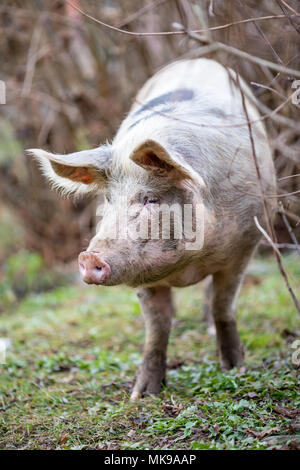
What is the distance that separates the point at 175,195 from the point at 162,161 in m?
0.26

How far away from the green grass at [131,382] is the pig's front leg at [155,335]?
0.44 feet

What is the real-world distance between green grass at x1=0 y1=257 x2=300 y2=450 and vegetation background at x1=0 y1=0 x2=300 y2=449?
0.05 feet

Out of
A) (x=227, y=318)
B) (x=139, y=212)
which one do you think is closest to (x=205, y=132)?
(x=139, y=212)

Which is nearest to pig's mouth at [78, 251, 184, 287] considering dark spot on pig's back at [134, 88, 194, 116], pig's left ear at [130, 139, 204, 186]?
pig's left ear at [130, 139, 204, 186]

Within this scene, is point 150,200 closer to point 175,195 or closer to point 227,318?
point 175,195

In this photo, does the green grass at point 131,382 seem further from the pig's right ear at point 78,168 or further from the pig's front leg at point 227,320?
the pig's right ear at point 78,168

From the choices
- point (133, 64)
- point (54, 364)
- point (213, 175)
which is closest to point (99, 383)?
point (54, 364)

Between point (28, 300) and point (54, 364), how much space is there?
322 centimetres

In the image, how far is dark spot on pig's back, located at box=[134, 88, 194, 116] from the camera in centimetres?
462

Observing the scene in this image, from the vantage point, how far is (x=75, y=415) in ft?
12.7

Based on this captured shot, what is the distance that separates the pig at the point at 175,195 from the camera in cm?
365

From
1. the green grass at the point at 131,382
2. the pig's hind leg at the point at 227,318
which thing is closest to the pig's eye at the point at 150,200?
the pig's hind leg at the point at 227,318

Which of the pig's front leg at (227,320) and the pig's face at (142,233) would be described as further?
the pig's front leg at (227,320)
